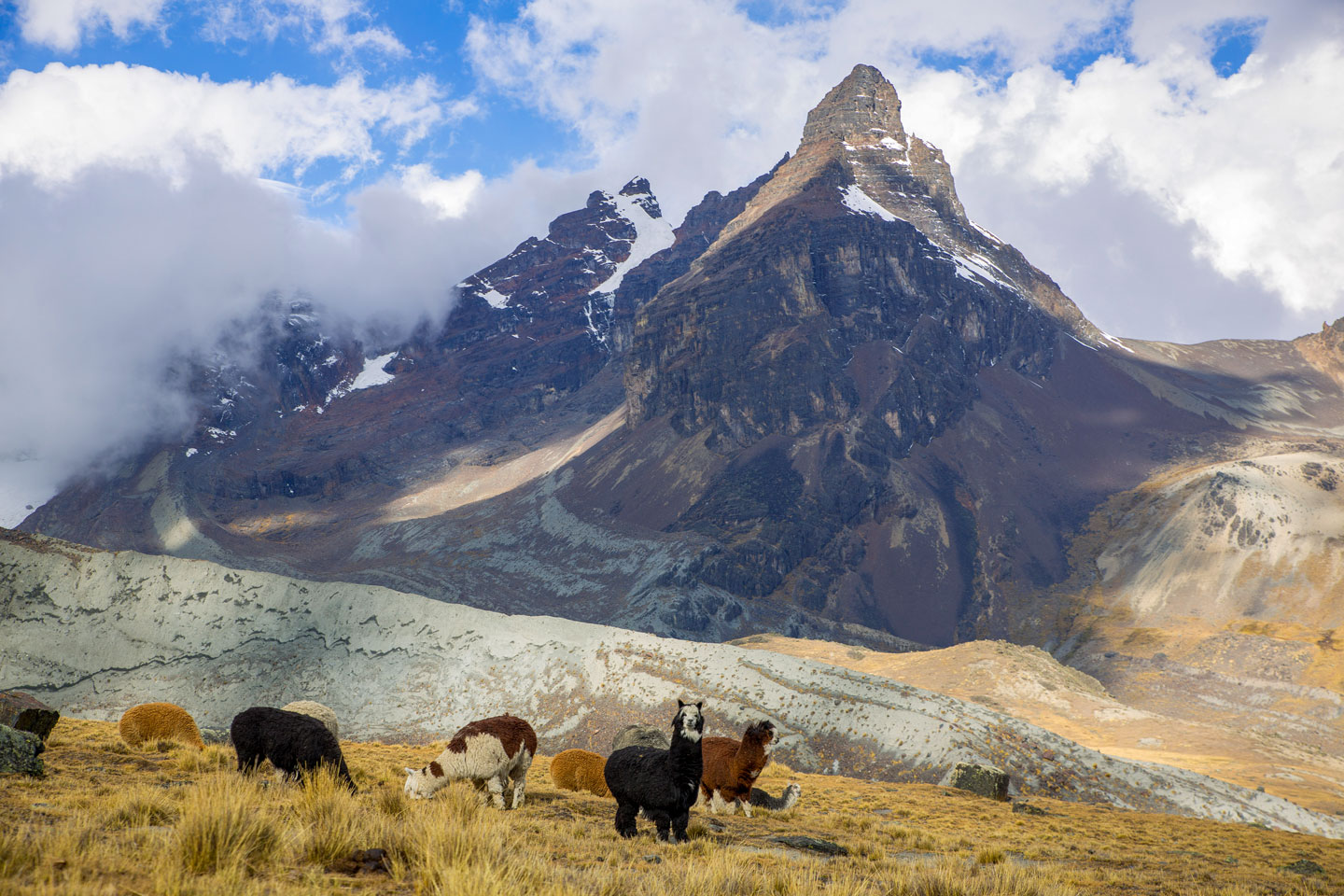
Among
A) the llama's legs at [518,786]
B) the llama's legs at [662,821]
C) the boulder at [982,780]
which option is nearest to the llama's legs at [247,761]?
the llama's legs at [518,786]

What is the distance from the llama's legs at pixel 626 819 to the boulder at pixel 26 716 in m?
11.0

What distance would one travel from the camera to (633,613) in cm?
12738

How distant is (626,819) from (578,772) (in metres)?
7.07

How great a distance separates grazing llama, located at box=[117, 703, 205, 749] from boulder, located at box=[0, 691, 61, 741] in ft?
5.24

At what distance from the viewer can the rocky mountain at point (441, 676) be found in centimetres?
3650

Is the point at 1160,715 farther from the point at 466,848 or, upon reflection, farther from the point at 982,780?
the point at 466,848

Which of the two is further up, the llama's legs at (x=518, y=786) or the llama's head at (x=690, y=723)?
the llama's head at (x=690, y=723)

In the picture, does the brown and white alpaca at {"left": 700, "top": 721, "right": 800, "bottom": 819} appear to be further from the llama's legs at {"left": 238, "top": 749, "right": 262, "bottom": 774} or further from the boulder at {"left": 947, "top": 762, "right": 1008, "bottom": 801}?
the boulder at {"left": 947, "top": 762, "right": 1008, "bottom": 801}

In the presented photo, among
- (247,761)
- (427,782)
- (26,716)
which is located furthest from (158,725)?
(427,782)

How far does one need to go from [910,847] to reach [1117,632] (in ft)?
387

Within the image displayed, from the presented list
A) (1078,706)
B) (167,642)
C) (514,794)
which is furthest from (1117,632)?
(514,794)

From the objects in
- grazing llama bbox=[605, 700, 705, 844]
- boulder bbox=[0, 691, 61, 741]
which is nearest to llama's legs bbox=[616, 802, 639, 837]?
grazing llama bbox=[605, 700, 705, 844]

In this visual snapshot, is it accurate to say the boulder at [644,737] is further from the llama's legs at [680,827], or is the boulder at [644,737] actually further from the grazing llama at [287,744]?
the grazing llama at [287,744]

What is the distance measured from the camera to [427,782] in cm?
1318
